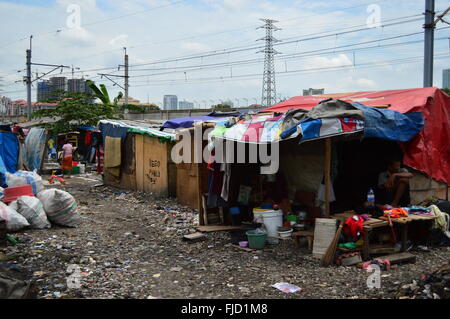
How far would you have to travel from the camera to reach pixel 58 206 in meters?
8.27

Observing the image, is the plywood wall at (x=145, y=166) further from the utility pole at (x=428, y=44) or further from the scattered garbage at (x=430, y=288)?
the scattered garbage at (x=430, y=288)

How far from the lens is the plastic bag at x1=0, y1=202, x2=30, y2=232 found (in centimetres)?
745

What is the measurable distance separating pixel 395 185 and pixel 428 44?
4.61 metres

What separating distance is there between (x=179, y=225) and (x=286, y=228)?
8.84 feet

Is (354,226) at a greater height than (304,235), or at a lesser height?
greater

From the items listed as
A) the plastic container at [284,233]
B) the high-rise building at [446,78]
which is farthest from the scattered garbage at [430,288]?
the high-rise building at [446,78]

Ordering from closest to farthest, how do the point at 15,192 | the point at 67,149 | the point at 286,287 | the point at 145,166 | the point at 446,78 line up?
1. the point at 286,287
2. the point at 15,192
3. the point at 145,166
4. the point at 67,149
5. the point at 446,78

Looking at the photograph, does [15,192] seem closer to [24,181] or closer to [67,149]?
[24,181]

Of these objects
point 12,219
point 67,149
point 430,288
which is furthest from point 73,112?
point 430,288

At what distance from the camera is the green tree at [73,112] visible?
Result: 71.8ft

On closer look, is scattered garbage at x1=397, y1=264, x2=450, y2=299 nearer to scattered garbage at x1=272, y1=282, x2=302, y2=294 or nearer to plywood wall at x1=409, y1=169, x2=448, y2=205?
scattered garbage at x1=272, y1=282, x2=302, y2=294

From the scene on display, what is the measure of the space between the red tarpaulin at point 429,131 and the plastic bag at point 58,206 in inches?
254

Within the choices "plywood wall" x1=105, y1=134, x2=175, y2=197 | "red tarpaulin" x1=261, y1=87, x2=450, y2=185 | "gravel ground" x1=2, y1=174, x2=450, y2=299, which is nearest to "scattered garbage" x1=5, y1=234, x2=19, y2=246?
"gravel ground" x1=2, y1=174, x2=450, y2=299
